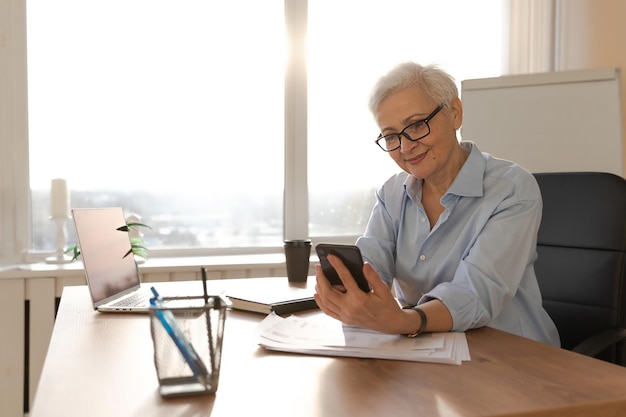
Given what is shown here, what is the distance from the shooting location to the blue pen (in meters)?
0.81

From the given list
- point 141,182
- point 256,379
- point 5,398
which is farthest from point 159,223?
point 256,379

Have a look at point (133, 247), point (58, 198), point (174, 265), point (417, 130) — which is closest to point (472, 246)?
point (417, 130)

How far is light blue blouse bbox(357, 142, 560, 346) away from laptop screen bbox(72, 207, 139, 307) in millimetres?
638

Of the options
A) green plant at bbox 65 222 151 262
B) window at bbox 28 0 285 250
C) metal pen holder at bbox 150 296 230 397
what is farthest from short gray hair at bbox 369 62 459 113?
window at bbox 28 0 285 250

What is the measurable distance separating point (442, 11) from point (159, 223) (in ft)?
5.76

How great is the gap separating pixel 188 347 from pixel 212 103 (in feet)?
7.34

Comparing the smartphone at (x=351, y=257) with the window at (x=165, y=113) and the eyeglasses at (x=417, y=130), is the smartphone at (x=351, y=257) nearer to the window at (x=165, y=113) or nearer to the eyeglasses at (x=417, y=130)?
the eyeglasses at (x=417, y=130)

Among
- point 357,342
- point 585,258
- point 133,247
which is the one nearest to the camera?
point 357,342

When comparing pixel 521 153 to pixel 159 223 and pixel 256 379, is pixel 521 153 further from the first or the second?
pixel 256 379

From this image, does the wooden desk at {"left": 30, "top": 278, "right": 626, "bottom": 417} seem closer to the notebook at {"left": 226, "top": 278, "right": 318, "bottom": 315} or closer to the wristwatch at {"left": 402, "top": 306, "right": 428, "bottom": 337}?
the wristwatch at {"left": 402, "top": 306, "right": 428, "bottom": 337}

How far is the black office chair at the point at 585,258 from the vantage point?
5.18 feet

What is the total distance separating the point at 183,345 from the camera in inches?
32.4

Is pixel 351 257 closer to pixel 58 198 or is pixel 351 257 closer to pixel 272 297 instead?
pixel 272 297

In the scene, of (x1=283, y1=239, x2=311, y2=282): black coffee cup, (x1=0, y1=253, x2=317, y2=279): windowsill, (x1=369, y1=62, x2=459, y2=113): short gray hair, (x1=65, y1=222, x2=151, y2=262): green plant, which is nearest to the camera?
(x1=369, y1=62, x2=459, y2=113): short gray hair
